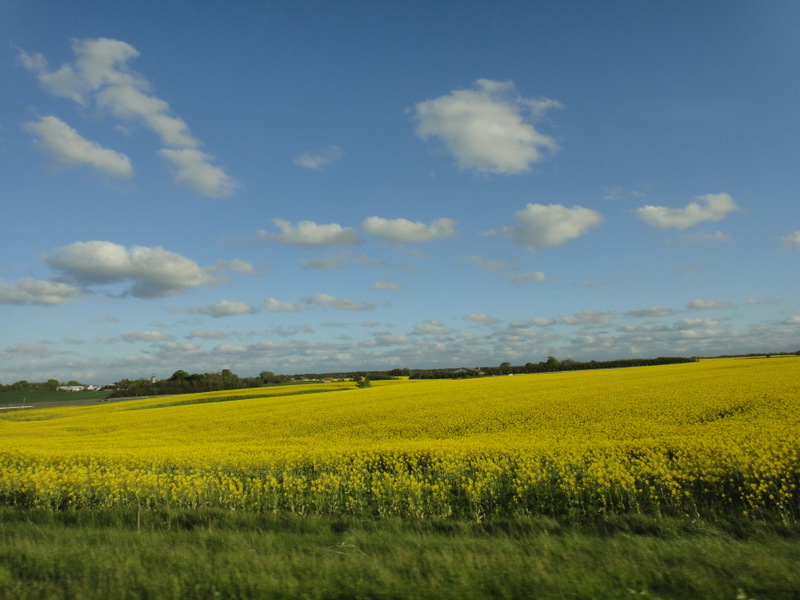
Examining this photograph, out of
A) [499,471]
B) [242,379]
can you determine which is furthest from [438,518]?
[242,379]

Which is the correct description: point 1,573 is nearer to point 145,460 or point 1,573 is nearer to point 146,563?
point 146,563

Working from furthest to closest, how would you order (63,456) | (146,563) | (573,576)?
(63,456) < (146,563) < (573,576)

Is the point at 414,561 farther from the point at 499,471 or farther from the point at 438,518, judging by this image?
the point at 499,471

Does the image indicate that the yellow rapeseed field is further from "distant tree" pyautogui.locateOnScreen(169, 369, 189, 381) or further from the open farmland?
"distant tree" pyautogui.locateOnScreen(169, 369, 189, 381)

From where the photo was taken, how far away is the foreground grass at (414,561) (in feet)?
14.2

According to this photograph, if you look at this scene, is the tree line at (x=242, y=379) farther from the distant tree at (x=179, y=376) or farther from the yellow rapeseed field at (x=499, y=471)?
the yellow rapeseed field at (x=499, y=471)

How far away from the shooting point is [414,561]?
4992 millimetres

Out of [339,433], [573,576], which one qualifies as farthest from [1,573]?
[339,433]

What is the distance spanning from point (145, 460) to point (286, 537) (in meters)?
7.93

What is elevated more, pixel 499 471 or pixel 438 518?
pixel 499 471

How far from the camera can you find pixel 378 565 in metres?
4.82

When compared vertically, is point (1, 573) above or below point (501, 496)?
above

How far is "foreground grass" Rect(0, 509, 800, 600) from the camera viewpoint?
4336mm

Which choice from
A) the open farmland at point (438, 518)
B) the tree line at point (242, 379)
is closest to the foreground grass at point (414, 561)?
the open farmland at point (438, 518)
